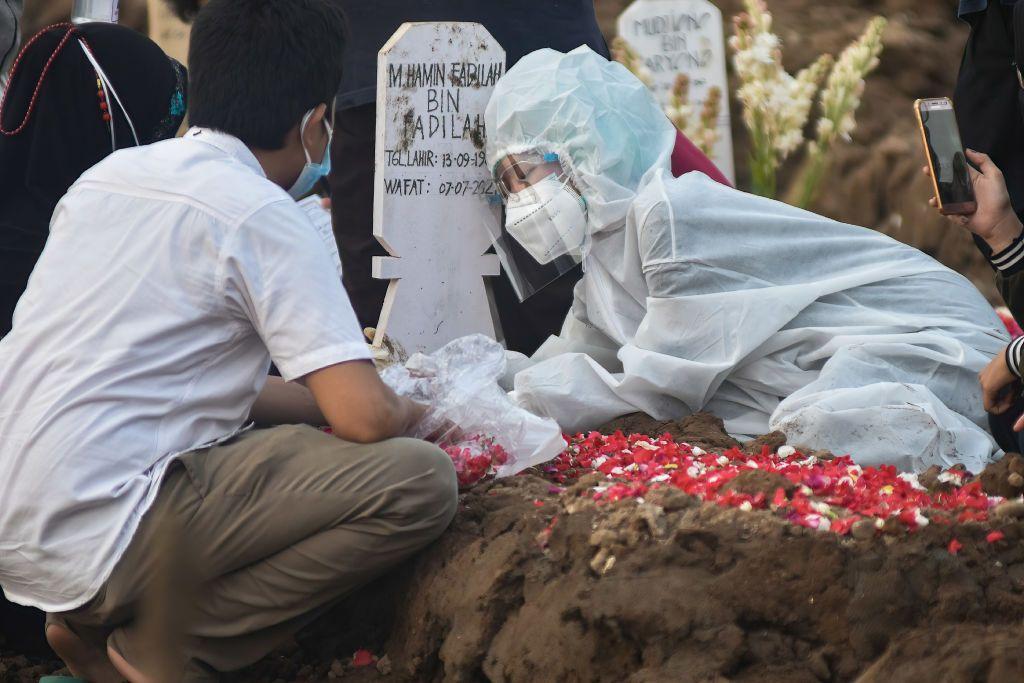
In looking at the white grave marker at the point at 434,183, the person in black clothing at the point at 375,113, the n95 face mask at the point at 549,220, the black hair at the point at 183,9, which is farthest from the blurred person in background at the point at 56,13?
the n95 face mask at the point at 549,220

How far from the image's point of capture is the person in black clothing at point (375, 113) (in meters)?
4.71

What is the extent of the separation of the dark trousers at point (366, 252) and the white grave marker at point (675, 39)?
101 inches

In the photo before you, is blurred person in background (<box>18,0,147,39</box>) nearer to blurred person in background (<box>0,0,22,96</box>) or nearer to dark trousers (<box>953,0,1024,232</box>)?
blurred person in background (<box>0,0,22,96</box>)

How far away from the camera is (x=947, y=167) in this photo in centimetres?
298

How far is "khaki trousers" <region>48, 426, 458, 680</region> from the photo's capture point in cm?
251

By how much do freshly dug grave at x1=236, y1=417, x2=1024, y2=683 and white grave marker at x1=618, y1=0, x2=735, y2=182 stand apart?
482 cm

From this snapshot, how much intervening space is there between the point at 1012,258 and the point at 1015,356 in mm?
352

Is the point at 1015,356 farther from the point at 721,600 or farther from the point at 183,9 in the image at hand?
the point at 183,9

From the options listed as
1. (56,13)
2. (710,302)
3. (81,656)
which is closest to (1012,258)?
(710,302)

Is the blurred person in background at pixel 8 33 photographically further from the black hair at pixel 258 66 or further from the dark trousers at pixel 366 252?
the black hair at pixel 258 66

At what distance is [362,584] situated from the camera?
268cm

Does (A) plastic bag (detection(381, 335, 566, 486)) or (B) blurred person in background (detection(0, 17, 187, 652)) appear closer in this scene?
(A) plastic bag (detection(381, 335, 566, 486))

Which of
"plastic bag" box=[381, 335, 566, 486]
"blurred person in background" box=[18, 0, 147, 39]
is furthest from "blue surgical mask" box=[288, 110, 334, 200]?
"blurred person in background" box=[18, 0, 147, 39]

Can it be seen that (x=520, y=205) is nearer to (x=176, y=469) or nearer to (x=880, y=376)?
(x=880, y=376)
